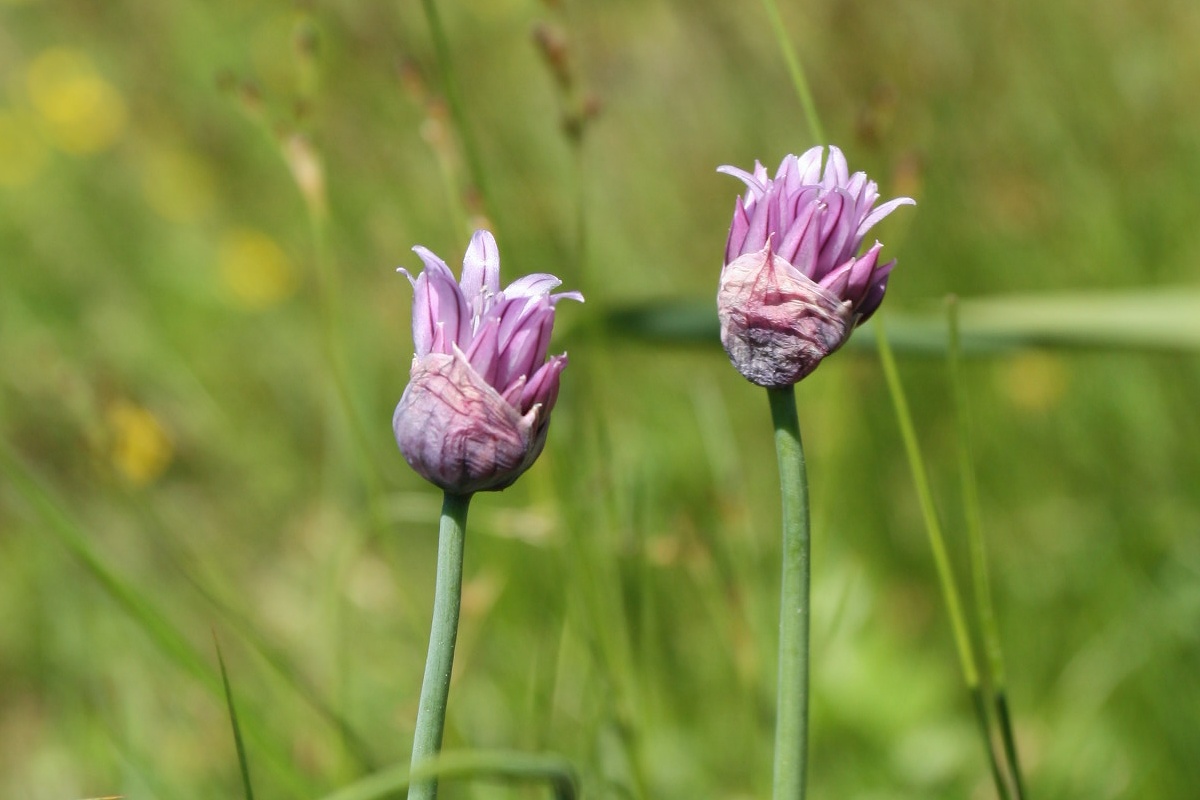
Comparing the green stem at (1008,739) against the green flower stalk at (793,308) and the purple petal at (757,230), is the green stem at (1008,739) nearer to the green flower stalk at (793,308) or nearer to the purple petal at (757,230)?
the green flower stalk at (793,308)

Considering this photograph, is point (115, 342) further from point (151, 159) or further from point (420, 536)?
point (420, 536)

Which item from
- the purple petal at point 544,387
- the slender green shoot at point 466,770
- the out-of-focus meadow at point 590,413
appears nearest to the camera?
the slender green shoot at point 466,770

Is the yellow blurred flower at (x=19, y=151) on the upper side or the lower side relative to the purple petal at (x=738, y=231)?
upper

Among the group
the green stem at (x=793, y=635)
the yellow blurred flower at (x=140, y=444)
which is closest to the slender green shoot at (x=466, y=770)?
the green stem at (x=793, y=635)

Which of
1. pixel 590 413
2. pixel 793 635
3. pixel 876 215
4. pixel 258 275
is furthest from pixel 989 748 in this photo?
pixel 258 275

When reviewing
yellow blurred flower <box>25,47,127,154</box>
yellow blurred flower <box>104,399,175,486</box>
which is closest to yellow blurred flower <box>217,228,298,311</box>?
yellow blurred flower <box>104,399,175,486</box>

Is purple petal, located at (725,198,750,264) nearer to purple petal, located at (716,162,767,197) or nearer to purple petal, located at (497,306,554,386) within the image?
purple petal, located at (716,162,767,197)

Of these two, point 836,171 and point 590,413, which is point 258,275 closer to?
point 590,413

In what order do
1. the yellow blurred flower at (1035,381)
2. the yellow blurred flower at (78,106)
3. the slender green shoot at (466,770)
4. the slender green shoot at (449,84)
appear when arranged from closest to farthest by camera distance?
the slender green shoot at (466,770), the slender green shoot at (449,84), the yellow blurred flower at (1035,381), the yellow blurred flower at (78,106)
